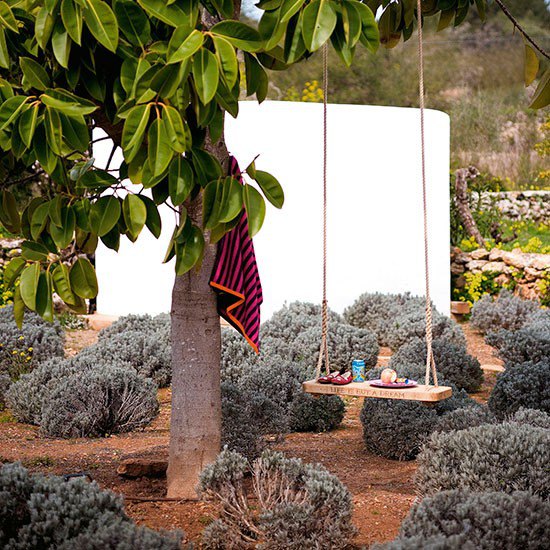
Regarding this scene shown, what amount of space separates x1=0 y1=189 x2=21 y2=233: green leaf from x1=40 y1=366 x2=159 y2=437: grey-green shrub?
2759 millimetres

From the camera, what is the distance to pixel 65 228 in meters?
2.75

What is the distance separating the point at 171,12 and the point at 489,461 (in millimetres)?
2481

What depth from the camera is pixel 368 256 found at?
33.3 ft

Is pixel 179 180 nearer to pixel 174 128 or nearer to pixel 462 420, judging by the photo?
pixel 174 128

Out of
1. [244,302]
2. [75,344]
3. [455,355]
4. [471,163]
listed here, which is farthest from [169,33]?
[471,163]

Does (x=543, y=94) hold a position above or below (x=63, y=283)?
above

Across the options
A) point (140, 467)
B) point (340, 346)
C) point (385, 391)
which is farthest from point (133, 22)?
point (340, 346)

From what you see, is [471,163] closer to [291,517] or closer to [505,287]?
[505,287]

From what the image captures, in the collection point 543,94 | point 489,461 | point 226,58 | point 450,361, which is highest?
point 543,94

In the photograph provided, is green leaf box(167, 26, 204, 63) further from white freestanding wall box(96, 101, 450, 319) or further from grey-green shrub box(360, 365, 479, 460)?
white freestanding wall box(96, 101, 450, 319)

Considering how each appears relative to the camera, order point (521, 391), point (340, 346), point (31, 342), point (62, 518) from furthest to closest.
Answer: point (340, 346) → point (31, 342) → point (521, 391) → point (62, 518)

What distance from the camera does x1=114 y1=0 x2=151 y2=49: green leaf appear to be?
2.54m

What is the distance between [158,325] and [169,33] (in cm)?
624

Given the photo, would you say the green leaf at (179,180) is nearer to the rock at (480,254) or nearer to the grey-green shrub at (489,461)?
the grey-green shrub at (489,461)
